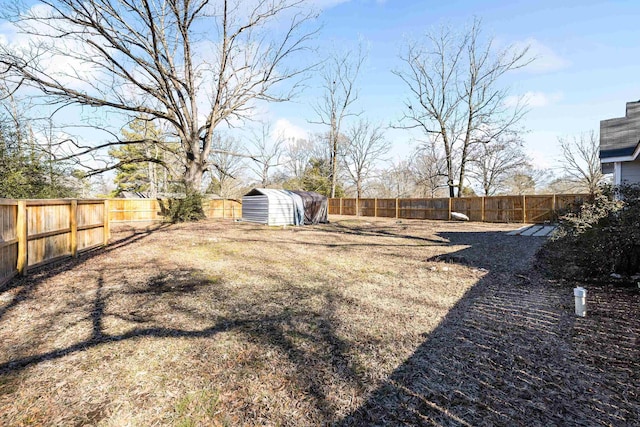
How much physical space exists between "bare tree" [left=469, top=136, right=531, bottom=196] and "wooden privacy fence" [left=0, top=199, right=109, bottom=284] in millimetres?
21659

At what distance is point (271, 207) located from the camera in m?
15.2

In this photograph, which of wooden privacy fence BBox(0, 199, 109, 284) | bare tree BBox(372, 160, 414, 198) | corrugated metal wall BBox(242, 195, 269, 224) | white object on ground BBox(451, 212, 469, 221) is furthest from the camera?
bare tree BBox(372, 160, 414, 198)

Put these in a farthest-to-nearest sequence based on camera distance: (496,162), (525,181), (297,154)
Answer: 1. (297,154)
2. (525,181)
3. (496,162)

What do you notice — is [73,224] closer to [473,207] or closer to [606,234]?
[606,234]

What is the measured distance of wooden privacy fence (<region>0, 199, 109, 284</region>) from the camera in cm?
437

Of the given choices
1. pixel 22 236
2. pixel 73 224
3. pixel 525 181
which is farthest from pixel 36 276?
pixel 525 181

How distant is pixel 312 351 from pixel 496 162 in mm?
29416

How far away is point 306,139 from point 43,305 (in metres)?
30.5

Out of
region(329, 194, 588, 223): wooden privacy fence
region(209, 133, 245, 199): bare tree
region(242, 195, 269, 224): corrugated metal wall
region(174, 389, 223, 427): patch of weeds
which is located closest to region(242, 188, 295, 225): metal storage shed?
region(242, 195, 269, 224): corrugated metal wall

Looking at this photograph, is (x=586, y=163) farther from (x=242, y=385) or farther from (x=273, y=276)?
(x=242, y=385)

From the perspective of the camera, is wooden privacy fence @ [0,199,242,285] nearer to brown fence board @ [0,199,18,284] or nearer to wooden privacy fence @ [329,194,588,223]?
brown fence board @ [0,199,18,284]

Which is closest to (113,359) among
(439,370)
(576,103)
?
(439,370)

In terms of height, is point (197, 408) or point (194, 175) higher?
point (194, 175)

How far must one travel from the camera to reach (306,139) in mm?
32781
